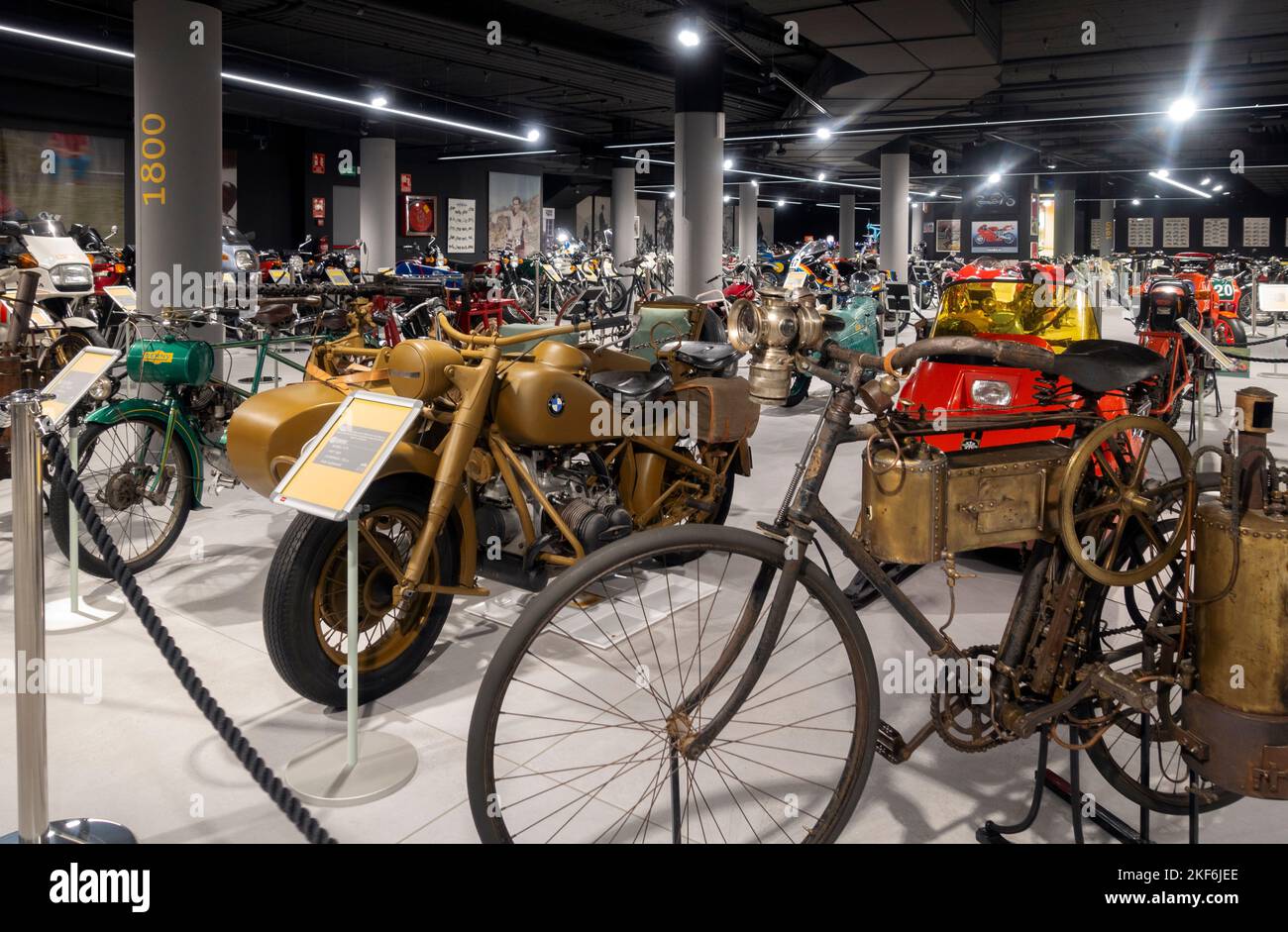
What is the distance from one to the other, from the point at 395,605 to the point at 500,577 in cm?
53

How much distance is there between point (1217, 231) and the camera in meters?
35.0

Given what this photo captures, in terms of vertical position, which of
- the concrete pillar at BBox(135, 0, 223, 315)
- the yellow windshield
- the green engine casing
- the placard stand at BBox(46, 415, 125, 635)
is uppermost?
the concrete pillar at BBox(135, 0, 223, 315)

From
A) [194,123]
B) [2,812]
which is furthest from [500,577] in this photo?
[194,123]

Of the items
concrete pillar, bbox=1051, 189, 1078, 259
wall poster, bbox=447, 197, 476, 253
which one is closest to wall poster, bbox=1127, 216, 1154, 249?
concrete pillar, bbox=1051, 189, 1078, 259

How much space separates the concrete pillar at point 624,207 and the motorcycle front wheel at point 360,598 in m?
21.4

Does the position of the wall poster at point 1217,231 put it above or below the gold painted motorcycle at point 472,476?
above

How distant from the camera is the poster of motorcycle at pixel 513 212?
26.8m

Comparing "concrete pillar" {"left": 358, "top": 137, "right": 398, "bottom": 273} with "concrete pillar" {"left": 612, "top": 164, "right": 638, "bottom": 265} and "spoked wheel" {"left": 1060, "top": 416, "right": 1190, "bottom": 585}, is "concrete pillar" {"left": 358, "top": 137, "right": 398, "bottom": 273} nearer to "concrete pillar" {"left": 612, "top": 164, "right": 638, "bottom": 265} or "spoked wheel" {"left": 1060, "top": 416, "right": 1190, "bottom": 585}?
"concrete pillar" {"left": 612, "top": 164, "right": 638, "bottom": 265}

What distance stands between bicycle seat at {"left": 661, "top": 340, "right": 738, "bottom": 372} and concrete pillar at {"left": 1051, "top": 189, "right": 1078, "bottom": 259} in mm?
27344

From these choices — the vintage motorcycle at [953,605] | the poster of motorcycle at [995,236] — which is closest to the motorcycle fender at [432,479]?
the vintage motorcycle at [953,605]

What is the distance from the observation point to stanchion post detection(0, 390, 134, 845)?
198cm

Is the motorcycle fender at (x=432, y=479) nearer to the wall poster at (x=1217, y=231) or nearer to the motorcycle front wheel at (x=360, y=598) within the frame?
the motorcycle front wheel at (x=360, y=598)

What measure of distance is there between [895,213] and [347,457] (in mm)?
19706
